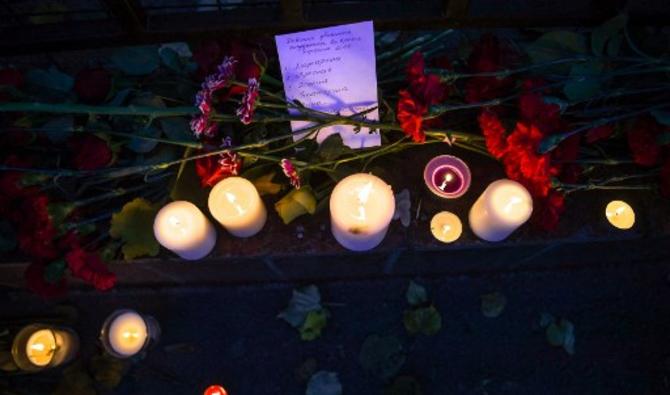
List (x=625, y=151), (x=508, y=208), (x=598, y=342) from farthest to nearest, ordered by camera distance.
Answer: (x=598, y=342) → (x=625, y=151) → (x=508, y=208)

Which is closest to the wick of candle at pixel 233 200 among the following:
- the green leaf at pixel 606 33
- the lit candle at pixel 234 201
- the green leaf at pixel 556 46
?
the lit candle at pixel 234 201

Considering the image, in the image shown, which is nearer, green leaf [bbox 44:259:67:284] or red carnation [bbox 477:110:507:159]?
red carnation [bbox 477:110:507:159]

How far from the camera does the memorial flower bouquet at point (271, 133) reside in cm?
90

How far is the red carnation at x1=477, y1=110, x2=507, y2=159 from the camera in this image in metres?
0.86

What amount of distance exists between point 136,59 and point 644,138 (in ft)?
3.22

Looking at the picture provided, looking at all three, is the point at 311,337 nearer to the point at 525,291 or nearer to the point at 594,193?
the point at 525,291

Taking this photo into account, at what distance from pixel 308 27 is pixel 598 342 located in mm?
1061

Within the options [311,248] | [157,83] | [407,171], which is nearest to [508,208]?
[407,171]

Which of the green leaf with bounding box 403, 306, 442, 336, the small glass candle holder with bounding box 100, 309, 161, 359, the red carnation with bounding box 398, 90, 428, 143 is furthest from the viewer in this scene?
the green leaf with bounding box 403, 306, 442, 336

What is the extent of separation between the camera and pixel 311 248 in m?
1.09

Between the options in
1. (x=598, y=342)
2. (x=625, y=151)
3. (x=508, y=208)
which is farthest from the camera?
(x=598, y=342)

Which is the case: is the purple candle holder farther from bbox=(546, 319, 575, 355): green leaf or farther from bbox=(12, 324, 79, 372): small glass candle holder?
bbox=(12, 324, 79, 372): small glass candle holder

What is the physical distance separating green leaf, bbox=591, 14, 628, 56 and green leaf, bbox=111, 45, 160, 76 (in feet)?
2.74

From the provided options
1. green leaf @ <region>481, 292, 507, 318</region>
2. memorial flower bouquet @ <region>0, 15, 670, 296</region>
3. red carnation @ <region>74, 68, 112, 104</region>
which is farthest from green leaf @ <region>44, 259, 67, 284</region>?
green leaf @ <region>481, 292, 507, 318</region>
